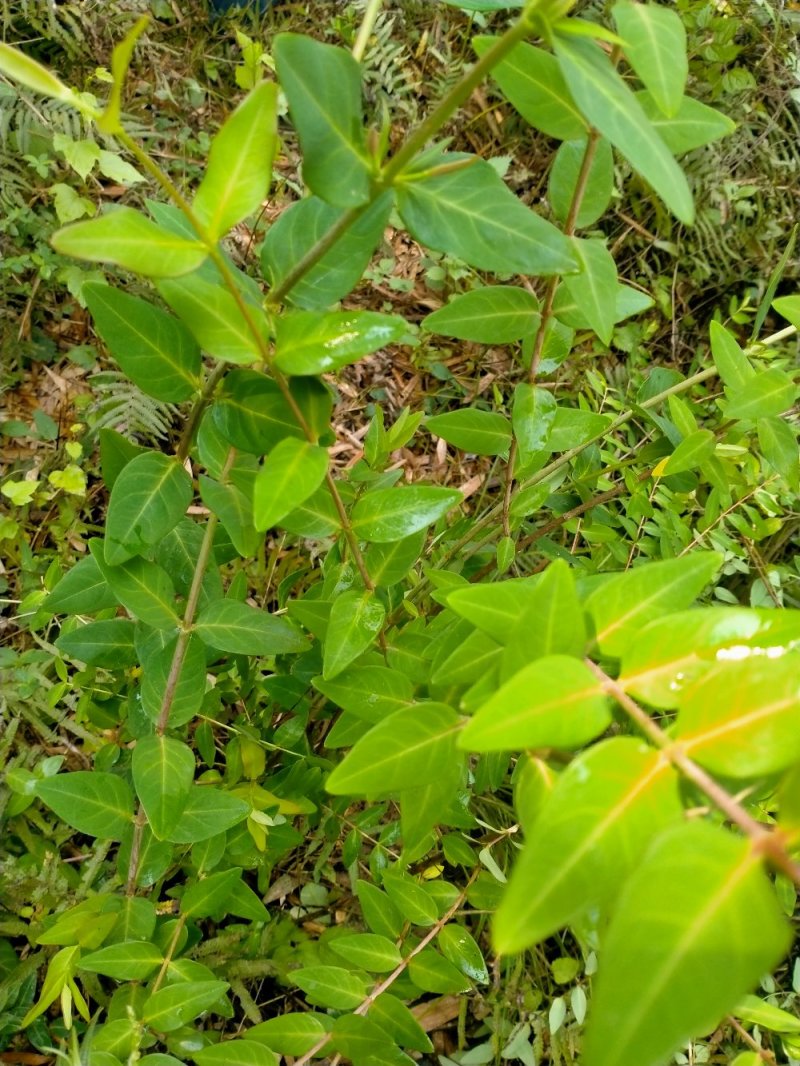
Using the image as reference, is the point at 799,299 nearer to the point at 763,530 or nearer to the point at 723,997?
the point at 763,530

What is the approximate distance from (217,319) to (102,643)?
60cm

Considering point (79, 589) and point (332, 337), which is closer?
point (332, 337)

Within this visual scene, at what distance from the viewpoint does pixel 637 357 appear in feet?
7.84

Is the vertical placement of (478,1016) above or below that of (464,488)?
below

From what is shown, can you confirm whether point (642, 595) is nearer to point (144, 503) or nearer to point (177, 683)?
point (144, 503)

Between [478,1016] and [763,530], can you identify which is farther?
[478,1016]

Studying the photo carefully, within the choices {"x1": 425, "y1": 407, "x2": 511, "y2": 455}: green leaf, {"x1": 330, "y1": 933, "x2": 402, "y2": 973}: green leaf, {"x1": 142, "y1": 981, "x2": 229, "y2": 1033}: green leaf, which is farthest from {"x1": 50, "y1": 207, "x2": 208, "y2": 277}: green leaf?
{"x1": 330, "y1": 933, "x2": 402, "y2": 973}: green leaf

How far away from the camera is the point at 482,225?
55 cm

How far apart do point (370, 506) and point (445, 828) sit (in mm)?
1052

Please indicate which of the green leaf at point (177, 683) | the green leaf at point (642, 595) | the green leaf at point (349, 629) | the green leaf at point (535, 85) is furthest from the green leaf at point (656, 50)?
the green leaf at point (177, 683)

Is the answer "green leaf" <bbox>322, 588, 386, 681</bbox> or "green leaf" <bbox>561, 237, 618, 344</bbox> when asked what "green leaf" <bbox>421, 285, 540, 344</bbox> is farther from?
"green leaf" <bbox>322, 588, 386, 681</bbox>

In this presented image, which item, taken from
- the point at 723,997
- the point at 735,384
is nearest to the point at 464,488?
the point at 735,384

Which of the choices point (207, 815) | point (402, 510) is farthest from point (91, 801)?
point (402, 510)

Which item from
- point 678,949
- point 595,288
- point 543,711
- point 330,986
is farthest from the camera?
point 330,986
